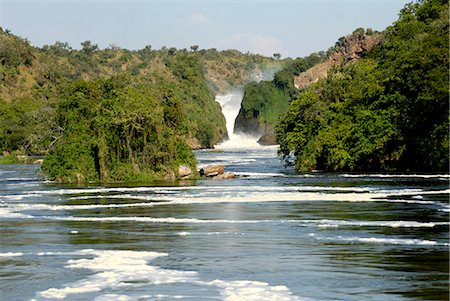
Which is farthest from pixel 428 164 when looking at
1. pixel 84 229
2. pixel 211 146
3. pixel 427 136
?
pixel 211 146

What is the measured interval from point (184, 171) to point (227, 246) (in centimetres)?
3612

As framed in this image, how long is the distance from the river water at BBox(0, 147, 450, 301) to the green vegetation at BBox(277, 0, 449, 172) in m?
18.4

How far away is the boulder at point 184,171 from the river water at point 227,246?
1542cm

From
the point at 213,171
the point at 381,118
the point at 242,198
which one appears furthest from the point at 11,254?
the point at 381,118

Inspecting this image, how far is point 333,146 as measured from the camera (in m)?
71.3

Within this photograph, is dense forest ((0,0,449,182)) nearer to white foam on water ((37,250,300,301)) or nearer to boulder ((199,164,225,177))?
boulder ((199,164,225,177))

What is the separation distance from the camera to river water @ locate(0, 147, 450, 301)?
1847 centimetres

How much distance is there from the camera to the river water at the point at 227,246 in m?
18.5

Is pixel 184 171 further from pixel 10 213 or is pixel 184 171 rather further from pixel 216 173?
pixel 10 213

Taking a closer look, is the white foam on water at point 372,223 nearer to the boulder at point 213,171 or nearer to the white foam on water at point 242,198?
the white foam on water at point 242,198

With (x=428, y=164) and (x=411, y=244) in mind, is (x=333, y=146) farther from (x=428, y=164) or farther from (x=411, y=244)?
(x=411, y=244)

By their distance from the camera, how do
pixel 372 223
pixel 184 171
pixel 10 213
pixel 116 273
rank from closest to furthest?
1. pixel 116 273
2. pixel 372 223
3. pixel 10 213
4. pixel 184 171

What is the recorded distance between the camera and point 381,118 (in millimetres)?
Result: 70250

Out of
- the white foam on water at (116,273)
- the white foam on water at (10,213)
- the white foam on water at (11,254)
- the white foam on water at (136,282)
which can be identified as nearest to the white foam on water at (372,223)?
the white foam on water at (116,273)
